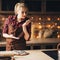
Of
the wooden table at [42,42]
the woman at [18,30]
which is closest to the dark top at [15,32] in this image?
the woman at [18,30]

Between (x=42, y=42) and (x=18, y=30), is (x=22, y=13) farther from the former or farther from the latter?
(x=42, y=42)

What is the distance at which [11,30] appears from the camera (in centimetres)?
261

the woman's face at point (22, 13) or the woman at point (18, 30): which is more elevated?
the woman's face at point (22, 13)

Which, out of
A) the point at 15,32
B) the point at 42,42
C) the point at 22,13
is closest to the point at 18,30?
the point at 15,32

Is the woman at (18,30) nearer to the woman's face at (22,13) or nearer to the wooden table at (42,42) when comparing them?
the woman's face at (22,13)

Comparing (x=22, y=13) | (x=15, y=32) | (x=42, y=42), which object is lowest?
(x=42, y=42)

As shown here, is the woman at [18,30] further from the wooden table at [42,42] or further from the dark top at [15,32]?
→ the wooden table at [42,42]

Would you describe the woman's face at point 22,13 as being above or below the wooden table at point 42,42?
above

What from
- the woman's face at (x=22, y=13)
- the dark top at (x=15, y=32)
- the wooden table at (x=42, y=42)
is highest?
the woman's face at (x=22, y=13)

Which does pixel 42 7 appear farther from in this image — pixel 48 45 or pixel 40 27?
pixel 48 45

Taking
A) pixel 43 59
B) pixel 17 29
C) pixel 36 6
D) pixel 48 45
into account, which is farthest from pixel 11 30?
pixel 36 6

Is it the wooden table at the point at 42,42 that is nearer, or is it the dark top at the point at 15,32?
the dark top at the point at 15,32

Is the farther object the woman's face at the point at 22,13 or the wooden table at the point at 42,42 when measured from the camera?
the wooden table at the point at 42,42

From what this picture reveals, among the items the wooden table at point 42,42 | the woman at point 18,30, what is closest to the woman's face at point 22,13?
the woman at point 18,30
